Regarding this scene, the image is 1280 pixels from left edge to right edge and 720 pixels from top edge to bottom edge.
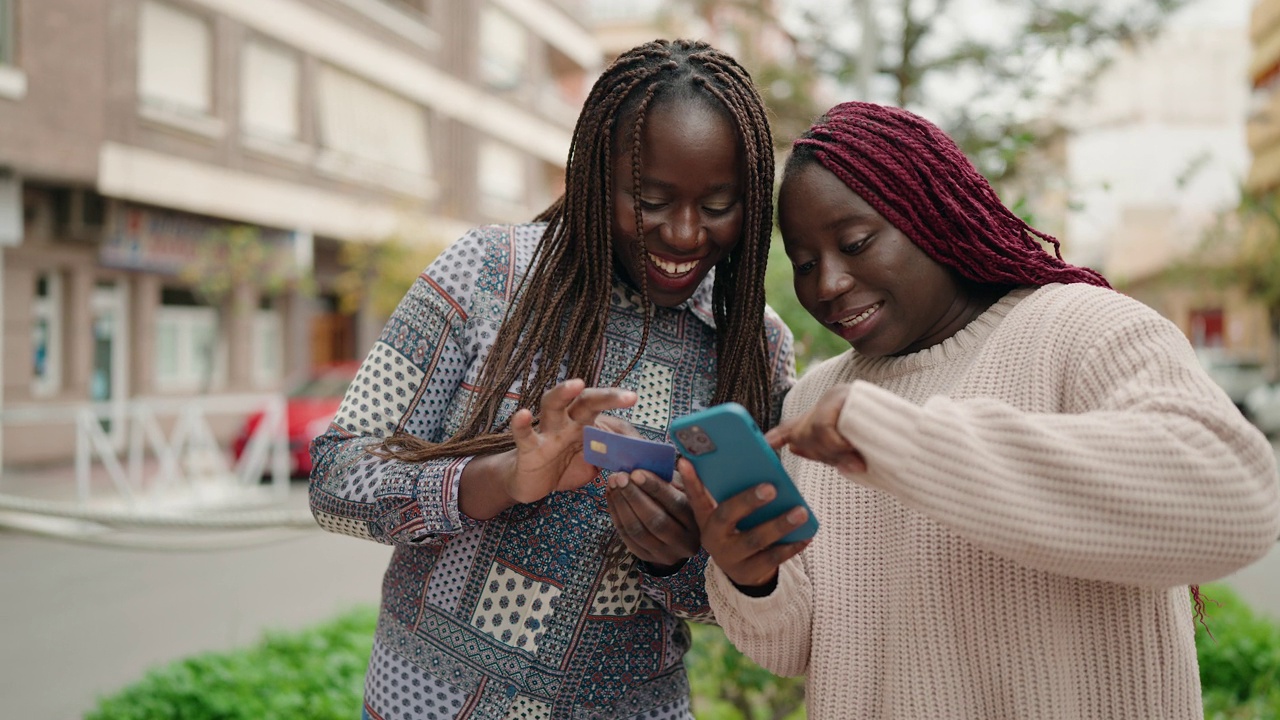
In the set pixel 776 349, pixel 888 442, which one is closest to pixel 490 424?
pixel 776 349

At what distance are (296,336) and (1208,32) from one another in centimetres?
3540

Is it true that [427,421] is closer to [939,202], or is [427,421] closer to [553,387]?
[553,387]

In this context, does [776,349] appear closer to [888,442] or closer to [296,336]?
[888,442]

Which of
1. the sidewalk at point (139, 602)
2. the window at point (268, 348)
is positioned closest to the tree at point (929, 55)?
the sidewalk at point (139, 602)

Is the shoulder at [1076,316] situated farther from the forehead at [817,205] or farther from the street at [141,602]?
the street at [141,602]

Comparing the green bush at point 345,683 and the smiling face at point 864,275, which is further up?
the smiling face at point 864,275

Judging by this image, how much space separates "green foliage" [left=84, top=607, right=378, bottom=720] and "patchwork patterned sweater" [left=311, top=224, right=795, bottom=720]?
227cm

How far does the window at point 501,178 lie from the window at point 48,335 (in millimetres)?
10012

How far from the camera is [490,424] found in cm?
181

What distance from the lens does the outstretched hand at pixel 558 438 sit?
1.45 m

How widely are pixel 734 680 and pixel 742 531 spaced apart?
221cm

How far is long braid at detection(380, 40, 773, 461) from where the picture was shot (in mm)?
1798

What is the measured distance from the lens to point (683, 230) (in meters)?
1.74

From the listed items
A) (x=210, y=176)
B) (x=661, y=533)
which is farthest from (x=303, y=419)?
(x=661, y=533)
